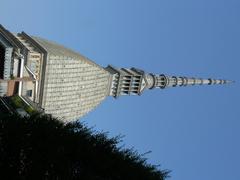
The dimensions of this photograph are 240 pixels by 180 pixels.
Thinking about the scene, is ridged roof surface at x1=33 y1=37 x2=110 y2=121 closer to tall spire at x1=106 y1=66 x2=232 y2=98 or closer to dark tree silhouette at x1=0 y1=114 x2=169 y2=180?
tall spire at x1=106 y1=66 x2=232 y2=98

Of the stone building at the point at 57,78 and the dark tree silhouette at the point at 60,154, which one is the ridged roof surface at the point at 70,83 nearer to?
the stone building at the point at 57,78

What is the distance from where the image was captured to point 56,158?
3481 centimetres

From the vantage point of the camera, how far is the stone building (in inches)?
2948

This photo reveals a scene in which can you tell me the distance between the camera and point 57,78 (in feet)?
343

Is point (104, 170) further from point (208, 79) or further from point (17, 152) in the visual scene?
point (208, 79)

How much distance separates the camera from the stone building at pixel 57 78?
246 feet

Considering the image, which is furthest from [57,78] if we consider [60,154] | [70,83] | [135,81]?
[60,154]

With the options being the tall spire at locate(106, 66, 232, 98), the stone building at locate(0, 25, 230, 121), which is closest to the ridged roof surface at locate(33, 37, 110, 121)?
the stone building at locate(0, 25, 230, 121)

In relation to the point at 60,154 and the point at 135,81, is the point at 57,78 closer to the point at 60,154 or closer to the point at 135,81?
the point at 135,81

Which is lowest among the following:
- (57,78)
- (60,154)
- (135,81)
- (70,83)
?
(60,154)

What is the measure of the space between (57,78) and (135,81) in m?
46.3

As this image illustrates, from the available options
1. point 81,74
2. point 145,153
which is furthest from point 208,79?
point 145,153

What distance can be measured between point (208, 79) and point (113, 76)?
64833 millimetres

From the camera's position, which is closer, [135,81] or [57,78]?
[57,78]
